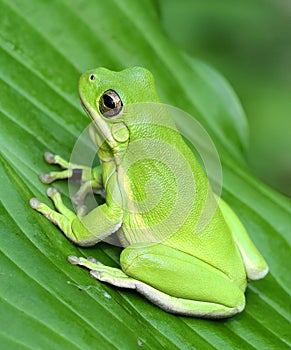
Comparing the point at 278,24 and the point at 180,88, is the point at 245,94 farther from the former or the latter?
the point at 180,88

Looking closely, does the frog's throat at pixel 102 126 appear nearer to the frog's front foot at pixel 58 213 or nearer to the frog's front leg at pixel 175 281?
the frog's front foot at pixel 58 213

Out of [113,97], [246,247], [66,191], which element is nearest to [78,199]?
[66,191]

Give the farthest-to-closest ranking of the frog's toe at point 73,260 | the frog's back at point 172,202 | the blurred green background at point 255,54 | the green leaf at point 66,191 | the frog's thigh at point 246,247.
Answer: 1. the blurred green background at point 255,54
2. the frog's thigh at point 246,247
3. the frog's back at point 172,202
4. the frog's toe at point 73,260
5. the green leaf at point 66,191

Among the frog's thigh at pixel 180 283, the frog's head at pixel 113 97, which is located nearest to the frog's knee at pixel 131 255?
the frog's thigh at pixel 180 283

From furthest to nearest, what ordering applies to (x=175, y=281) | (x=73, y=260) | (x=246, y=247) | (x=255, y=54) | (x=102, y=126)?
1. (x=255, y=54)
2. (x=246, y=247)
3. (x=102, y=126)
4. (x=175, y=281)
5. (x=73, y=260)

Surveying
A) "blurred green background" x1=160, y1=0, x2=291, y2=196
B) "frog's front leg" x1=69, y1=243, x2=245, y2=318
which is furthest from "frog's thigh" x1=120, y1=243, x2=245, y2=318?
"blurred green background" x1=160, y1=0, x2=291, y2=196

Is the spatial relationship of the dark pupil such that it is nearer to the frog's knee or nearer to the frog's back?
the frog's back

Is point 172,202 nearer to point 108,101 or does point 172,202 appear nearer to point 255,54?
point 108,101
